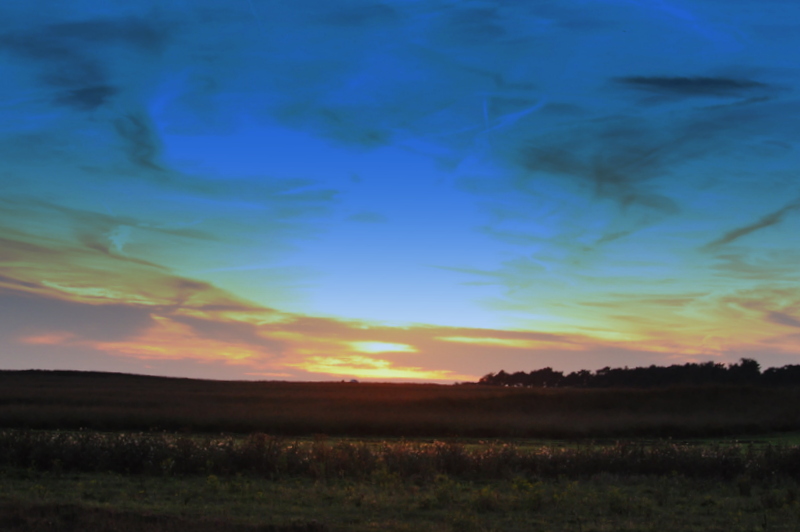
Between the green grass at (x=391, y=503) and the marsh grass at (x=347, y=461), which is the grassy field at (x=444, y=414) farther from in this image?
the green grass at (x=391, y=503)

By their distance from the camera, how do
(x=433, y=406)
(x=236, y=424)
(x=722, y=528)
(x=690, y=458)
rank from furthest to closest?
(x=433, y=406)
(x=236, y=424)
(x=690, y=458)
(x=722, y=528)

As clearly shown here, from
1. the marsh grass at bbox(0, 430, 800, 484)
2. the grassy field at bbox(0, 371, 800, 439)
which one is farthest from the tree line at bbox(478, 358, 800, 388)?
the marsh grass at bbox(0, 430, 800, 484)

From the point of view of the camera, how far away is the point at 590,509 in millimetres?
16000

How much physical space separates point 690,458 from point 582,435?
21260 millimetres

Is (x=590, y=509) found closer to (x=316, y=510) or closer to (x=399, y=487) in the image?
(x=399, y=487)

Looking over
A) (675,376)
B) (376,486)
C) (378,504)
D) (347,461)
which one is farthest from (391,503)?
(675,376)

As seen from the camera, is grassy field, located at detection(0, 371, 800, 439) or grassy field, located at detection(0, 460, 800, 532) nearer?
grassy field, located at detection(0, 460, 800, 532)

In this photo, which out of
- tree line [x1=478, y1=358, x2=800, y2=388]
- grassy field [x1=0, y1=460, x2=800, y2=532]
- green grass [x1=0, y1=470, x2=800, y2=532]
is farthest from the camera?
tree line [x1=478, y1=358, x2=800, y2=388]

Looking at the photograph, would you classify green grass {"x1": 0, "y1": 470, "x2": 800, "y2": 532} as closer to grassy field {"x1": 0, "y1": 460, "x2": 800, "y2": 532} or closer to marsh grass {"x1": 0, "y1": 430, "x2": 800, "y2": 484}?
grassy field {"x1": 0, "y1": 460, "x2": 800, "y2": 532}

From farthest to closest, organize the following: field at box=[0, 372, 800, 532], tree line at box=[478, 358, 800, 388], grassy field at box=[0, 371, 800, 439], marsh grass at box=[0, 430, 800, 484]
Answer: tree line at box=[478, 358, 800, 388] → grassy field at box=[0, 371, 800, 439] → marsh grass at box=[0, 430, 800, 484] → field at box=[0, 372, 800, 532]

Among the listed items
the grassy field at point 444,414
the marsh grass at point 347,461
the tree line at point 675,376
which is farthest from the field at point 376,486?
the tree line at point 675,376

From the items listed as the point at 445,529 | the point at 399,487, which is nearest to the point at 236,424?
the point at 399,487

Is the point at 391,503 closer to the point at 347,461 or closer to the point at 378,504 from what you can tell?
the point at 378,504

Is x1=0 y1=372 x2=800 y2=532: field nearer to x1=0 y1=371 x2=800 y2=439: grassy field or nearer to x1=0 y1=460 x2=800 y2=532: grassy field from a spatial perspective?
x1=0 y1=460 x2=800 y2=532: grassy field
